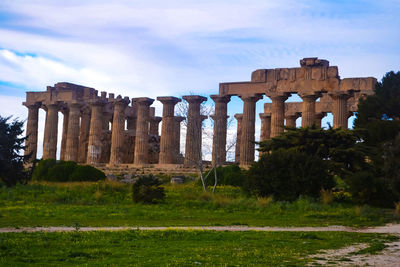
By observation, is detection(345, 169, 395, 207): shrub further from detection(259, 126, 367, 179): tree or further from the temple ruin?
the temple ruin

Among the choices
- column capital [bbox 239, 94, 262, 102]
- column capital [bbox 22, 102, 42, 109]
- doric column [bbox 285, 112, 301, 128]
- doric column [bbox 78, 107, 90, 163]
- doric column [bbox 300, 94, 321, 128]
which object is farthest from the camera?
column capital [bbox 22, 102, 42, 109]

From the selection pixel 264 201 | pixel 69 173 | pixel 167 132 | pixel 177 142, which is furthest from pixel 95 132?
pixel 264 201

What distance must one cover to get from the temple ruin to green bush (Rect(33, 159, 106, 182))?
3.44 meters

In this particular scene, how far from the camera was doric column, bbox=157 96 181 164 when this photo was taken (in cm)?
5272

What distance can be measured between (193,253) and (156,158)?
50051mm

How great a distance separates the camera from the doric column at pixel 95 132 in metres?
55.6

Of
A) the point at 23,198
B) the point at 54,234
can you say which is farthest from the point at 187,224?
the point at 23,198

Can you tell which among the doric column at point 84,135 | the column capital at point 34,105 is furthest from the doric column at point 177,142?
the column capital at point 34,105

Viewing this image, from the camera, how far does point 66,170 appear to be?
45.4 meters

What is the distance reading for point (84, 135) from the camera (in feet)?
198

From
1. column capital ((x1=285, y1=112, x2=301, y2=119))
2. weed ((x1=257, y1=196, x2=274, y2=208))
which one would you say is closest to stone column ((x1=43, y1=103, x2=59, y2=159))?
column capital ((x1=285, y1=112, x2=301, y2=119))

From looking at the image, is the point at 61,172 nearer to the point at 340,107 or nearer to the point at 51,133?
the point at 51,133

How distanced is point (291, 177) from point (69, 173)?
20.7 meters

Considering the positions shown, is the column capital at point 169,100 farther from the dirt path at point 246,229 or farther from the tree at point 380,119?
the dirt path at point 246,229
